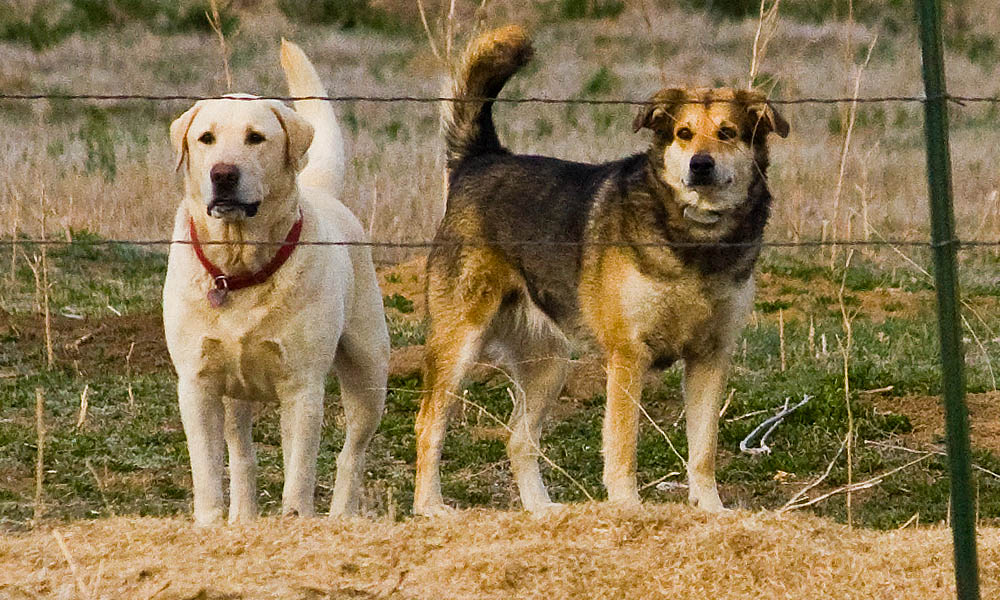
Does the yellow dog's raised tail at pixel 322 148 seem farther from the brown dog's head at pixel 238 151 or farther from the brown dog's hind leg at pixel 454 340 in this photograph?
the brown dog's head at pixel 238 151

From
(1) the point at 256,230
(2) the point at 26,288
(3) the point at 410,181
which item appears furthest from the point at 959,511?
(3) the point at 410,181

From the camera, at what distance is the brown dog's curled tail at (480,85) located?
7633 millimetres

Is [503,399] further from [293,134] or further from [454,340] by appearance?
[293,134]

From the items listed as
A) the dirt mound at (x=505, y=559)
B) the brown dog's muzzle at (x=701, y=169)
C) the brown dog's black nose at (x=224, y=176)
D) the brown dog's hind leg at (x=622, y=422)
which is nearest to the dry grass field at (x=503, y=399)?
the dirt mound at (x=505, y=559)

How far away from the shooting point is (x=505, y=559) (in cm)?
501

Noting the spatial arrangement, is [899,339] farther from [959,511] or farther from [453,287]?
[959,511]

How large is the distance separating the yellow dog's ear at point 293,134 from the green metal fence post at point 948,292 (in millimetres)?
2682

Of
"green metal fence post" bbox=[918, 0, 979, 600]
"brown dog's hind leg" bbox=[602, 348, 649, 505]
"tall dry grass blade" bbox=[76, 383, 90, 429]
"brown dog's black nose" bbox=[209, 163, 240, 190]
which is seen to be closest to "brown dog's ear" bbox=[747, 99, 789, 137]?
"brown dog's hind leg" bbox=[602, 348, 649, 505]

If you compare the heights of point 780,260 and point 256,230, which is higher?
point 256,230

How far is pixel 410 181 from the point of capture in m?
15.3

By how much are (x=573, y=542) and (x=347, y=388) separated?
2.18m

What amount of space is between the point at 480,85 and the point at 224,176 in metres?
1.77

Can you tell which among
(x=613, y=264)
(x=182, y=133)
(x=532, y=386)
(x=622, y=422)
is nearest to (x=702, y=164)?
(x=613, y=264)

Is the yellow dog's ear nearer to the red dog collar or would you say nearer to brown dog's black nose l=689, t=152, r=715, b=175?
the red dog collar
